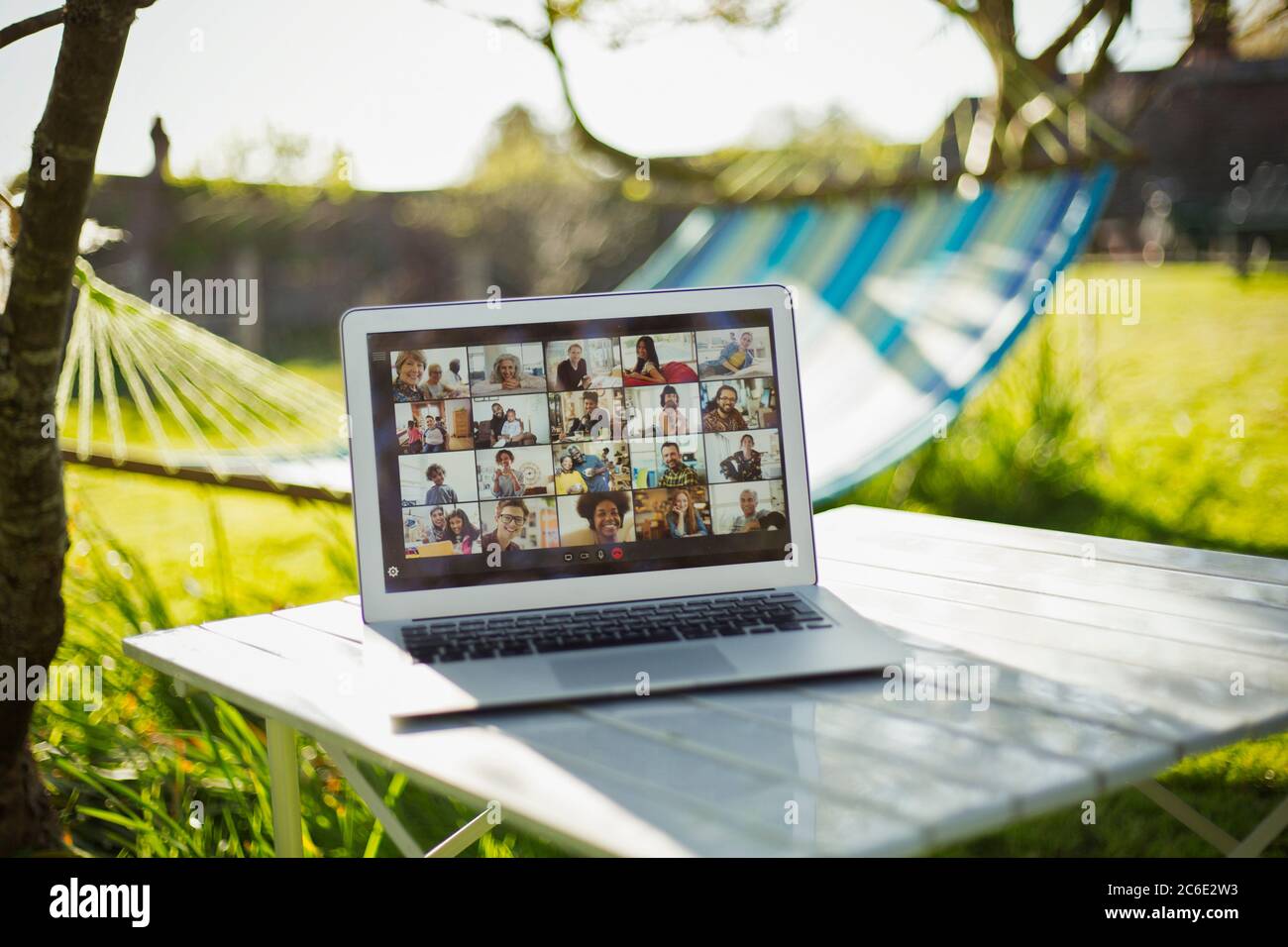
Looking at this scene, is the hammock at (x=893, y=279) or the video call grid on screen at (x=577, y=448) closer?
the video call grid on screen at (x=577, y=448)

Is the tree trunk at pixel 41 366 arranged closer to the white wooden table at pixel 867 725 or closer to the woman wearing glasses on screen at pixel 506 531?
the white wooden table at pixel 867 725

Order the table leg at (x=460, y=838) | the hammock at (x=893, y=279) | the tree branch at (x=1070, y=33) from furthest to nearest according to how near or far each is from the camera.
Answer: the tree branch at (x=1070, y=33) < the hammock at (x=893, y=279) < the table leg at (x=460, y=838)

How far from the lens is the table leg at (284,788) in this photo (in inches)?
39.2

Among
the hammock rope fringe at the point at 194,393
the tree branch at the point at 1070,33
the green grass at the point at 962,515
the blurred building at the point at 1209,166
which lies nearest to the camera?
the hammock rope fringe at the point at 194,393

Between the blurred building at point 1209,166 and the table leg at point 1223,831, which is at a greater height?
the blurred building at point 1209,166

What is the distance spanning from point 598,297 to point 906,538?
0.52m

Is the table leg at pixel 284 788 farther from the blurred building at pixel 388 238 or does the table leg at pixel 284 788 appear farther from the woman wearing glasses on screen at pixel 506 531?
the blurred building at pixel 388 238

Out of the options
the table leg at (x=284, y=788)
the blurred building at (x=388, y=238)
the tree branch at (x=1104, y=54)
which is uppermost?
the blurred building at (x=388, y=238)

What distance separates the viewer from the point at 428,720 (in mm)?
856

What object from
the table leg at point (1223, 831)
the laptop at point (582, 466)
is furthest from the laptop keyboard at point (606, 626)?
the table leg at point (1223, 831)

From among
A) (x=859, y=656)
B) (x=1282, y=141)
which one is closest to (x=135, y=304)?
(x=859, y=656)

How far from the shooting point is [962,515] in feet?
10.8

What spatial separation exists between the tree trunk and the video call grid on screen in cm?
42

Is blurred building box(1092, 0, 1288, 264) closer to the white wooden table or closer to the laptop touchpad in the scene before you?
the white wooden table
